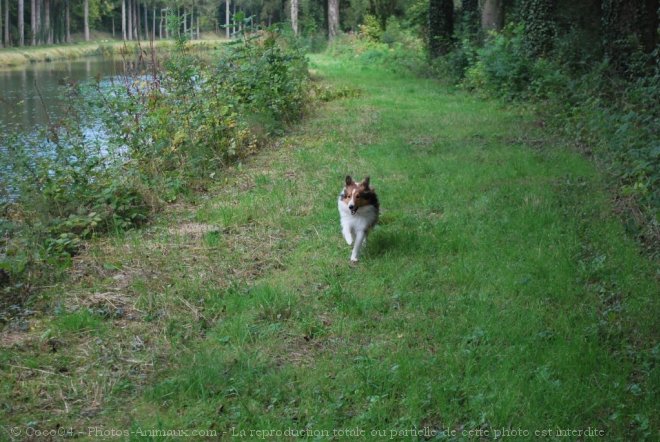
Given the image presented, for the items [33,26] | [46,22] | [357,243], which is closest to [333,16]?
[33,26]

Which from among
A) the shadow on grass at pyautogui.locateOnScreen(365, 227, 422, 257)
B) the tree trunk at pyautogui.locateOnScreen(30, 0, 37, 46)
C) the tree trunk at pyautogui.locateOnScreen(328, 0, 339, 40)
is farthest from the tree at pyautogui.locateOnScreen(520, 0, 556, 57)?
the tree trunk at pyautogui.locateOnScreen(30, 0, 37, 46)

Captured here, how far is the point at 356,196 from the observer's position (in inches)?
273

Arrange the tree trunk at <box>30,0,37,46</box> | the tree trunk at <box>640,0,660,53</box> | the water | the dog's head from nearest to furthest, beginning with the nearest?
the dog's head, the tree trunk at <box>640,0,660,53</box>, the water, the tree trunk at <box>30,0,37,46</box>

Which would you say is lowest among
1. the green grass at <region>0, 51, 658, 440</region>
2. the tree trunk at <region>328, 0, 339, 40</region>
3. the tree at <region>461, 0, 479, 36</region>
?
the green grass at <region>0, 51, 658, 440</region>

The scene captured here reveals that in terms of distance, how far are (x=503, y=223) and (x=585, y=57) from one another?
366 inches

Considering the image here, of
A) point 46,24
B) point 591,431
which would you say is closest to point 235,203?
point 591,431

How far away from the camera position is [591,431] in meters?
3.96

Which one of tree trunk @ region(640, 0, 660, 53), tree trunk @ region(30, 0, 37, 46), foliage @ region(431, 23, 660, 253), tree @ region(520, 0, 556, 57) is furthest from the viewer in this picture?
tree trunk @ region(30, 0, 37, 46)

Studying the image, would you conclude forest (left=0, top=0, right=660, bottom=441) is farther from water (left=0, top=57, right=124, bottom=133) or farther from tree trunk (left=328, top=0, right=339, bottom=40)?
tree trunk (left=328, top=0, right=339, bottom=40)

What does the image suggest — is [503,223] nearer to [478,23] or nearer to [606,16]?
[606,16]

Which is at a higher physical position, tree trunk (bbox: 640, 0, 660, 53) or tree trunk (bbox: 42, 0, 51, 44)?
tree trunk (bbox: 42, 0, 51, 44)

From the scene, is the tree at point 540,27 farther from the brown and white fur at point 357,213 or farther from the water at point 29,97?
the brown and white fur at point 357,213

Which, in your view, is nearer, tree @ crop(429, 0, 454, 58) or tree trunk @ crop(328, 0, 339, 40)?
tree @ crop(429, 0, 454, 58)

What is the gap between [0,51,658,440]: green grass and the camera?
14.0ft
